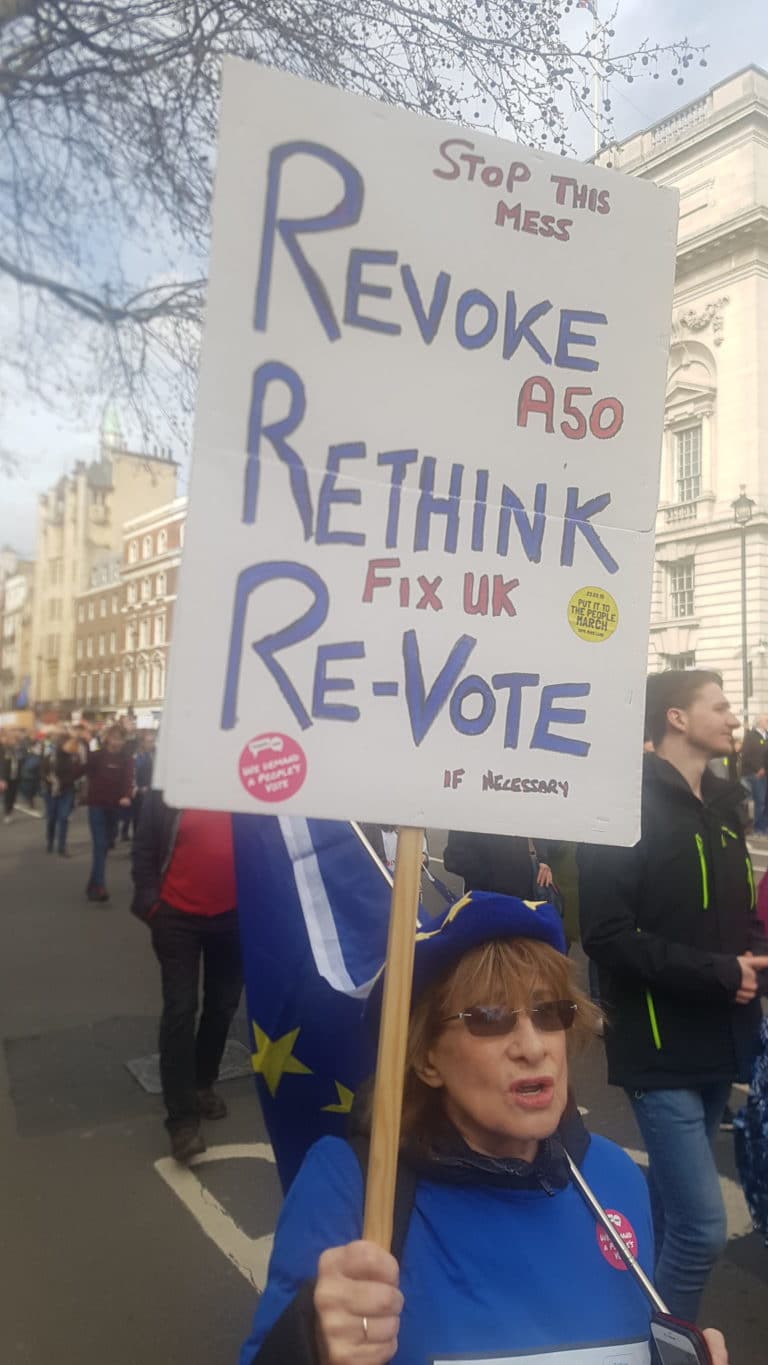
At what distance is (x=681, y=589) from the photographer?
31.2 metres

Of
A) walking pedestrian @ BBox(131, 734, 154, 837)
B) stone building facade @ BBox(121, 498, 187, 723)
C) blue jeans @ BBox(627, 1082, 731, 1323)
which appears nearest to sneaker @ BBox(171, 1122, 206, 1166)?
blue jeans @ BBox(627, 1082, 731, 1323)

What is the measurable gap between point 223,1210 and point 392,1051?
2779 mm

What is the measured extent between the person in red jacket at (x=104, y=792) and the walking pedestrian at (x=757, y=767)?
778 centimetres

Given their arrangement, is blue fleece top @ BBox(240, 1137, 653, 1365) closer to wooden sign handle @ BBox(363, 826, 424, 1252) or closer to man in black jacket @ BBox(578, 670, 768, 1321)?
wooden sign handle @ BBox(363, 826, 424, 1252)

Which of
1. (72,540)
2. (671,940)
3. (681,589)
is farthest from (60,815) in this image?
(72,540)

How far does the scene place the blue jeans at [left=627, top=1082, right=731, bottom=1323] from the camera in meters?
2.42

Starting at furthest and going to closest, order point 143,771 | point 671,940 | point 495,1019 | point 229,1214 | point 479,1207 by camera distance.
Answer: point 143,771 → point 229,1214 → point 671,940 → point 495,1019 → point 479,1207

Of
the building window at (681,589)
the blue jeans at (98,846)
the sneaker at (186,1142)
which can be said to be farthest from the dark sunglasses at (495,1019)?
the building window at (681,589)

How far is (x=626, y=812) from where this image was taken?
1.58 meters

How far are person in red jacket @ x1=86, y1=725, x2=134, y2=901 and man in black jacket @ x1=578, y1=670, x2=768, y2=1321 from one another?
880 centimetres

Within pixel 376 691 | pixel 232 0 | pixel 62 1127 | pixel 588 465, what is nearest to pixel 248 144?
pixel 588 465

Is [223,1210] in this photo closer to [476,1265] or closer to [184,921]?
[184,921]

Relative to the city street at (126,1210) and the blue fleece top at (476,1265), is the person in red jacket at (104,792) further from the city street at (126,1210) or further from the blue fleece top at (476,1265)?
the blue fleece top at (476,1265)

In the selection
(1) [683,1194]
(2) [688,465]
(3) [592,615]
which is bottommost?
(1) [683,1194]
